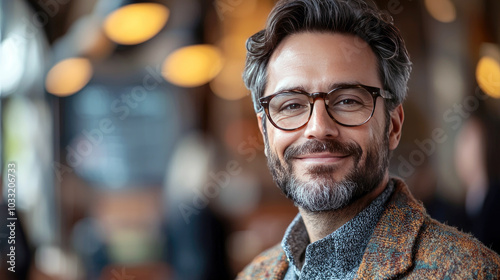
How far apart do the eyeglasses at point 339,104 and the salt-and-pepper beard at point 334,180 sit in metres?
0.04

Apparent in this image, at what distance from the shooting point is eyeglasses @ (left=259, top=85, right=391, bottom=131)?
90 cm

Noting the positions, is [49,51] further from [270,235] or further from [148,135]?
[270,235]

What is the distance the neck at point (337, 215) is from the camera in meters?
0.95

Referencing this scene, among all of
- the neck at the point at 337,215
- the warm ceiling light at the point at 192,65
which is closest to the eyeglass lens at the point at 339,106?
the neck at the point at 337,215

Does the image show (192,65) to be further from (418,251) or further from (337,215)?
(418,251)

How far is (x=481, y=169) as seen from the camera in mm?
1537

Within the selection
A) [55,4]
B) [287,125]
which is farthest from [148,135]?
[287,125]

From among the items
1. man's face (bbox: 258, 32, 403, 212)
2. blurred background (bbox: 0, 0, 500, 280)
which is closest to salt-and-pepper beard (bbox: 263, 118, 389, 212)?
man's face (bbox: 258, 32, 403, 212)

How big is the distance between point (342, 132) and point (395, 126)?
152mm

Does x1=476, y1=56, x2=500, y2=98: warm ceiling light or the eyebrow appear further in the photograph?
x1=476, y1=56, x2=500, y2=98: warm ceiling light

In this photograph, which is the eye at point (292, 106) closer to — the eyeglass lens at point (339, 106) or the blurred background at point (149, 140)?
the eyeglass lens at point (339, 106)

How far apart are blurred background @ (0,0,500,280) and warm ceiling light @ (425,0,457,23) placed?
0.01 meters

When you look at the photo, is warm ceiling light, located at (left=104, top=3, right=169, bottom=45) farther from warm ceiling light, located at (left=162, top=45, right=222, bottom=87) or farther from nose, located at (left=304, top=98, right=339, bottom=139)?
nose, located at (left=304, top=98, right=339, bottom=139)

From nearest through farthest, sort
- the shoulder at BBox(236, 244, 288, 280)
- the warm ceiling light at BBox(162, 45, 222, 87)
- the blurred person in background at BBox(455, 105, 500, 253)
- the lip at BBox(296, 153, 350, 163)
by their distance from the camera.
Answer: the lip at BBox(296, 153, 350, 163)
the shoulder at BBox(236, 244, 288, 280)
the blurred person in background at BBox(455, 105, 500, 253)
the warm ceiling light at BBox(162, 45, 222, 87)
